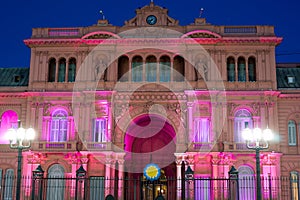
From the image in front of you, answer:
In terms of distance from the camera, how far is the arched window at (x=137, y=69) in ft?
147

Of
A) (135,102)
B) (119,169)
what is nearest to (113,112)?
(135,102)

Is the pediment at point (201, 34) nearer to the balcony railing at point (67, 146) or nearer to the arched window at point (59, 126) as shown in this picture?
the balcony railing at point (67, 146)

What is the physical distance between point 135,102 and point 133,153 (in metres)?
8.62

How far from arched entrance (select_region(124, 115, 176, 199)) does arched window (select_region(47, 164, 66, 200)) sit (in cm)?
713

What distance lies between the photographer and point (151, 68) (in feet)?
148

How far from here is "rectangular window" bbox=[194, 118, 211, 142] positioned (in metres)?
42.3

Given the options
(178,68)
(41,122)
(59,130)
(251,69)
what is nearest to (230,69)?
(251,69)

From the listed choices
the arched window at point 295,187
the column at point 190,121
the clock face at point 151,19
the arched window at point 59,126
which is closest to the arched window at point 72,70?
the arched window at point 59,126

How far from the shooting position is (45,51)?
148 feet

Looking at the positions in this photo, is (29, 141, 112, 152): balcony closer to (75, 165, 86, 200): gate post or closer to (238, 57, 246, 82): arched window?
(75, 165, 86, 200): gate post

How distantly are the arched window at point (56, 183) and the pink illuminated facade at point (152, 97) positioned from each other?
13 centimetres

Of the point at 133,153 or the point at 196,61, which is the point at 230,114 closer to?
the point at 196,61

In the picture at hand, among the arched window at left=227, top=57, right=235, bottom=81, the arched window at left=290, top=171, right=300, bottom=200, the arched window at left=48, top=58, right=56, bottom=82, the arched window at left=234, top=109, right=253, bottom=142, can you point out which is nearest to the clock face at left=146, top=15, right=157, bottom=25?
the arched window at left=227, top=57, right=235, bottom=81

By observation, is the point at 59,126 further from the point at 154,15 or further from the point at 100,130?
the point at 154,15
